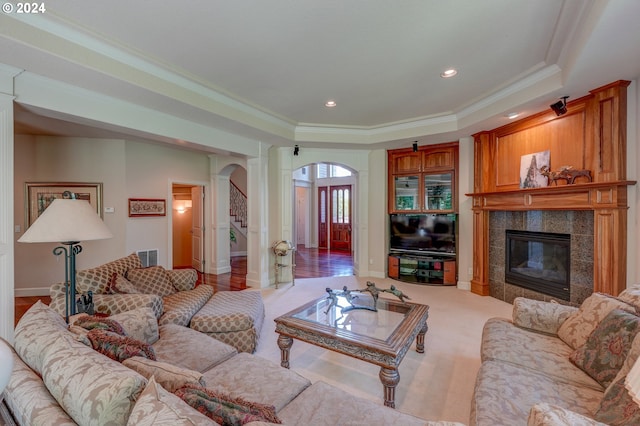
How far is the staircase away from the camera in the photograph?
8.14 meters

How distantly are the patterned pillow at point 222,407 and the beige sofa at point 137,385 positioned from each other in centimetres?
5

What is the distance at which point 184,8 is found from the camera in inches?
83.6

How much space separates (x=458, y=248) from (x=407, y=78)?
10.5ft

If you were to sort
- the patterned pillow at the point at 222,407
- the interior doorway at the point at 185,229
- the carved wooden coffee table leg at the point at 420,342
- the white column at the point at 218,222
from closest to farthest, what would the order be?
the patterned pillow at the point at 222,407, the carved wooden coffee table leg at the point at 420,342, the white column at the point at 218,222, the interior doorway at the point at 185,229

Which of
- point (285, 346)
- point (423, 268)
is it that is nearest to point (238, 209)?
point (423, 268)

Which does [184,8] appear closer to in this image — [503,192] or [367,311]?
[367,311]

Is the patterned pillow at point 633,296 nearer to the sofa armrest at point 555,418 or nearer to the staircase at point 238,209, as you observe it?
the sofa armrest at point 555,418

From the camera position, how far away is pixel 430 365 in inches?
98.5

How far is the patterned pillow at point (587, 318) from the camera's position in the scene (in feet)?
5.84

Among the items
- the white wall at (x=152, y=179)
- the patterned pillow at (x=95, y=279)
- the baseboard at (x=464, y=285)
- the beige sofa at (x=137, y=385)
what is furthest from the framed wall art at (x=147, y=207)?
the baseboard at (x=464, y=285)

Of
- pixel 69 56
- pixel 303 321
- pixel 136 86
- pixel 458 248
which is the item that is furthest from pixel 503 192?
pixel 69 56

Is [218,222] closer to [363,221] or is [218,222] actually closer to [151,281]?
[363,221]

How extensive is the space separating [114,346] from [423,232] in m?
5.08

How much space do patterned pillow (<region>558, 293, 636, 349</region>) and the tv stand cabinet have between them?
3.16 m
